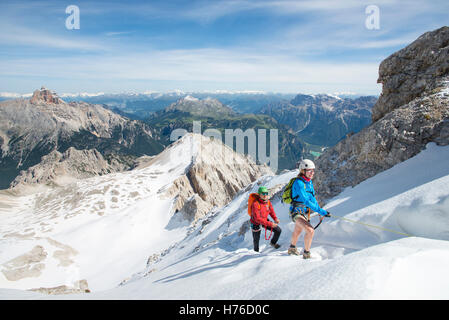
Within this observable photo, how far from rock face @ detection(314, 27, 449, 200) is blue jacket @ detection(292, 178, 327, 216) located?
8.03m

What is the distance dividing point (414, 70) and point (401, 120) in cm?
598

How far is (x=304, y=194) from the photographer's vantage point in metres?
7.96

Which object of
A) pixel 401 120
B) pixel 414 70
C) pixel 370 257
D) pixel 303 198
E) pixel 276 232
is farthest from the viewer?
pixel 414 70

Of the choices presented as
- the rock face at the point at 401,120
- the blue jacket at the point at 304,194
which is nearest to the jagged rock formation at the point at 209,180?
the rock face at the point at 401,120

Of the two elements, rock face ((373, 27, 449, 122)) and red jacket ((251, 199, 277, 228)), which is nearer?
red jacket ((251, 199, 277, 228))

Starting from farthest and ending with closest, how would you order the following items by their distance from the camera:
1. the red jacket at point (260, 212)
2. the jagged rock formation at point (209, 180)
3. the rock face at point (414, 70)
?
the jagged rock formation at point (209, 180) → the rock face at point (414, 70) → the red jacket at point (260, 212)

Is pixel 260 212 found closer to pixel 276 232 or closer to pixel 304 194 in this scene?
pixel 276 232

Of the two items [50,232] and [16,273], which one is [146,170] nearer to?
[50,232]

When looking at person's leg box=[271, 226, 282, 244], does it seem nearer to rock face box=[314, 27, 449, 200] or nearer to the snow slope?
the snow slope

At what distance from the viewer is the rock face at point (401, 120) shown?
12.8 meters

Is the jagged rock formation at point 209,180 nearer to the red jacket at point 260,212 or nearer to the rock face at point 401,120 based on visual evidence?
the rock face at point 401,120

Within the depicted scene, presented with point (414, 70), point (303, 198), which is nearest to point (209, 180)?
point (414, 70)

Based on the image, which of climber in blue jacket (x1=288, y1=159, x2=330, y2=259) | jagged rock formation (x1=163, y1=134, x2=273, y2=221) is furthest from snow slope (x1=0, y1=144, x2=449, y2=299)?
jagged rock formation (x1=163, y1=134, x2=273, y2=221)

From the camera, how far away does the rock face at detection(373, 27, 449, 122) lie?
15.5 m
